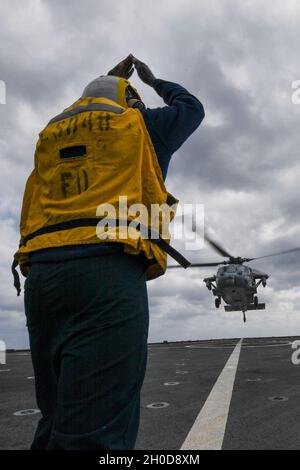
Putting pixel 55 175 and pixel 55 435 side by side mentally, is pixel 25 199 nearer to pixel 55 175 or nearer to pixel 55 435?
pixel 55 175

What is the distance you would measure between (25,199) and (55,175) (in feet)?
1.04

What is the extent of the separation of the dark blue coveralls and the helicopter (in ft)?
88.3

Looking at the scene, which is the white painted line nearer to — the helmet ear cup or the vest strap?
the vest strap

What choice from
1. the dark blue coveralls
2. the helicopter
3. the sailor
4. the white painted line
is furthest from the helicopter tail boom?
the dark blue coveralls

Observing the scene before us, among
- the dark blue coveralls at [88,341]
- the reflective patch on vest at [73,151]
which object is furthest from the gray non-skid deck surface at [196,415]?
the reflective patch on vest at [73,151]

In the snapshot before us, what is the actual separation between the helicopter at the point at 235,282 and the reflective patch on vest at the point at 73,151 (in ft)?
87.9

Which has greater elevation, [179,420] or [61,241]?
[61,241]

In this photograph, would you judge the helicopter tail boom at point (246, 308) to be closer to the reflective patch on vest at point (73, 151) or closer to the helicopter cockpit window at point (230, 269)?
the helicopter cockpit window at point (230, 269)

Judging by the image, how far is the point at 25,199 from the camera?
2.08 m

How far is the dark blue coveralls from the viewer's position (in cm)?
144

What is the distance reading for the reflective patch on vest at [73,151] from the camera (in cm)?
183

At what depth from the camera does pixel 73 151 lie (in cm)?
185
